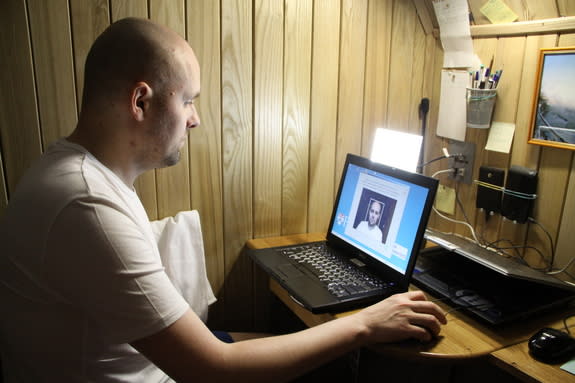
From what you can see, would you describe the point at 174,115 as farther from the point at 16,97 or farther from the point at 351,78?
the point at 351,78

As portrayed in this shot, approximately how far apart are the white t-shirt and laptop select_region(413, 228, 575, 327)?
736mm

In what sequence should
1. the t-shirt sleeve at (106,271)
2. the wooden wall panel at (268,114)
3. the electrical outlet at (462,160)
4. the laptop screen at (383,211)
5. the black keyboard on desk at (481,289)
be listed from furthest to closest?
the electrical outlet at (462,160), the wooden wall panel at (268,114), the laptop screen at (383,211), the black keyboard on desk at (481,289), the t-shirt sleeve at (106,271)

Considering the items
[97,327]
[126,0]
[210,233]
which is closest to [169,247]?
[210,233]

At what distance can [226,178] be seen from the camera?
1.58 m

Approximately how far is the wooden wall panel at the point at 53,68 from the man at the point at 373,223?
3.10 ft

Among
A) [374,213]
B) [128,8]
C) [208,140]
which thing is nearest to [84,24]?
[128,8]

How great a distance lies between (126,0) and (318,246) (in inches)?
38.8

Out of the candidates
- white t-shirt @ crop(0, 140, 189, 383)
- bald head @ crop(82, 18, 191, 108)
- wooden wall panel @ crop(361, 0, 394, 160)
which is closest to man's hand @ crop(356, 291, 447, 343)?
white t-shirt @ crop(0, 140, 189, 383)

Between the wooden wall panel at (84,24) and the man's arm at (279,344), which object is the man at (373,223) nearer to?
the man's arm at (279,344)

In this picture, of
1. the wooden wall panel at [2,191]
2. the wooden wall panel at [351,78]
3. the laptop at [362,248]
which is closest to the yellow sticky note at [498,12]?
the wooden wall panel at [351,78]

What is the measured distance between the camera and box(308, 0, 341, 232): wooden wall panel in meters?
1.63

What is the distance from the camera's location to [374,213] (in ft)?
4.48

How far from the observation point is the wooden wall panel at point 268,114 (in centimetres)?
154

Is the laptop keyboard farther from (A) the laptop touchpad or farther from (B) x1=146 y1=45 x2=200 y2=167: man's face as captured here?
(B) x1=146 y1=45 x2=200 y2=167: man's face
